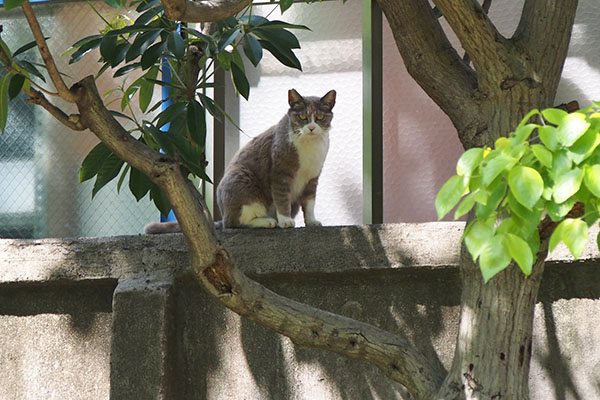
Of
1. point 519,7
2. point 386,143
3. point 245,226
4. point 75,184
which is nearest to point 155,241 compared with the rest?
point 245,226

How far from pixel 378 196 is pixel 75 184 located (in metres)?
1.69

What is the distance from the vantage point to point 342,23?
4.43 metres

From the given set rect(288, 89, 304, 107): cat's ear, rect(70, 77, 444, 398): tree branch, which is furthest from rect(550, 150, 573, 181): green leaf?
rect(288, 89, 304, 107): cat's ear

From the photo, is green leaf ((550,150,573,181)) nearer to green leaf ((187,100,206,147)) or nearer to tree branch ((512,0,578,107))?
tree branch ((512,0,578,107))

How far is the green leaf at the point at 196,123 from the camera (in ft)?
11.8

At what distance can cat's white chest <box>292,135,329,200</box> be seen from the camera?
13.9ft

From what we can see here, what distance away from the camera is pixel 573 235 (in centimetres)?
150

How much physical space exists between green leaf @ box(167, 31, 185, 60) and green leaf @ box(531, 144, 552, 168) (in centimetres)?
208

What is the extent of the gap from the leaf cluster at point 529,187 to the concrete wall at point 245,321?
2007 millimetres

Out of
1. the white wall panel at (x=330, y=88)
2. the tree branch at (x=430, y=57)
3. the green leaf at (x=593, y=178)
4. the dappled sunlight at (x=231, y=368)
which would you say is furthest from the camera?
the white wall panel at (x=330, y=88)

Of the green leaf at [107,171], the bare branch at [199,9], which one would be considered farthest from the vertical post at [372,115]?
the bare branch at [199,9]

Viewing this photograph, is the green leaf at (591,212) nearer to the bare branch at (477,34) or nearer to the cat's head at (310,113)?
the bare branch at (477,34)

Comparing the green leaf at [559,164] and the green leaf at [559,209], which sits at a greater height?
the green leaf at [559,164]

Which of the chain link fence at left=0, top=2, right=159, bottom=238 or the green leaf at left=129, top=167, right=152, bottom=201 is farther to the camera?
the chain link fence at left=0, top=2, right=159, bottom=238
